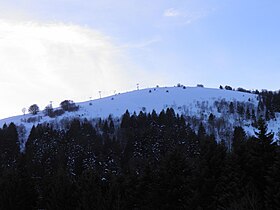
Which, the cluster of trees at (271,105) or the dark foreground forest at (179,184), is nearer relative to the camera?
the dark foreground forest at (179,184)

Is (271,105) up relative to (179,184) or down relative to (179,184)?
up

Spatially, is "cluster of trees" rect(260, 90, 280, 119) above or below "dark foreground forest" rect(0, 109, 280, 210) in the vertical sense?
above

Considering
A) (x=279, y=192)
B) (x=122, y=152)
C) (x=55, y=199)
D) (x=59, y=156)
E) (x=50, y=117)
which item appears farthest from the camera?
(x=50, y=117)

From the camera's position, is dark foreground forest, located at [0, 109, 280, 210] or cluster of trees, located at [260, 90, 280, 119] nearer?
dark foreground forest, located at [0, 109, 280, 210]

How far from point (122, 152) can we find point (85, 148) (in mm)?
9242

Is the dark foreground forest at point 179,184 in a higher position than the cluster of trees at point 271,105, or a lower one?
lower

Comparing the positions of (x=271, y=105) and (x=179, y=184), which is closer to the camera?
(x=179, y=184)

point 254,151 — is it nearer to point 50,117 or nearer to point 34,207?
point 34,207

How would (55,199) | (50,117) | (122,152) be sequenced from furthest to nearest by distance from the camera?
(50,117) → (122,152) → (55,199)

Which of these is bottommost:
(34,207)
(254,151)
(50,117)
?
(34,207)

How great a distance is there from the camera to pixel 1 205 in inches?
1421

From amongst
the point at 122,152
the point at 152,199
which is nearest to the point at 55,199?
the point at 152,199

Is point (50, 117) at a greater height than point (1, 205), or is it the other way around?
point (50, 117)

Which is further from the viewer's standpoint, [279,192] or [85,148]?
[85,148]
